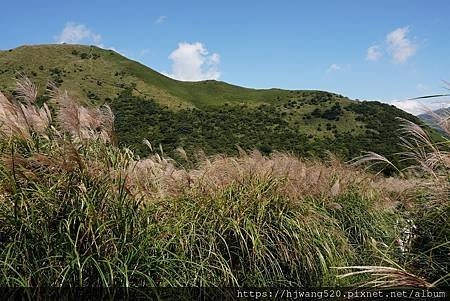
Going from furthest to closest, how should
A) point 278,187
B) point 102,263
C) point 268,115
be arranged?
point 268,115 < point 278,187 < point 102,263

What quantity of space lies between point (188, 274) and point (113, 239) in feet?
2.12

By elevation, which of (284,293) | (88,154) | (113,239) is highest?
(88,154)

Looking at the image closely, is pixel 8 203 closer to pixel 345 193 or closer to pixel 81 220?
pixel 81 220

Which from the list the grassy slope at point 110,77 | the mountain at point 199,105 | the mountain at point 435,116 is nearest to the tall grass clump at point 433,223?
the mountain at point 435,116

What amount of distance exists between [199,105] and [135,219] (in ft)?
313

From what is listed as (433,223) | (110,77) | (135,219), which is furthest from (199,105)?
(135,219)

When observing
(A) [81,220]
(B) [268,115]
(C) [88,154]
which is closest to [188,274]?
(A) [81,220]

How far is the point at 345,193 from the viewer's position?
616 cm

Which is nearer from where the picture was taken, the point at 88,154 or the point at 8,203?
the point at 8,203

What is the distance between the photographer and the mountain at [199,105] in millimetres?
63891

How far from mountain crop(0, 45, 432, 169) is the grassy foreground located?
48123mm

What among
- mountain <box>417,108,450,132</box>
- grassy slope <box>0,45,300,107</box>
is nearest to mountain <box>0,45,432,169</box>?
grassy slope <box>0,45,300,107</box>

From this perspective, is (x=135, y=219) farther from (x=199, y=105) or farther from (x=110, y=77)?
(x=199, y=105)

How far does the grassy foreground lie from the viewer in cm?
310
